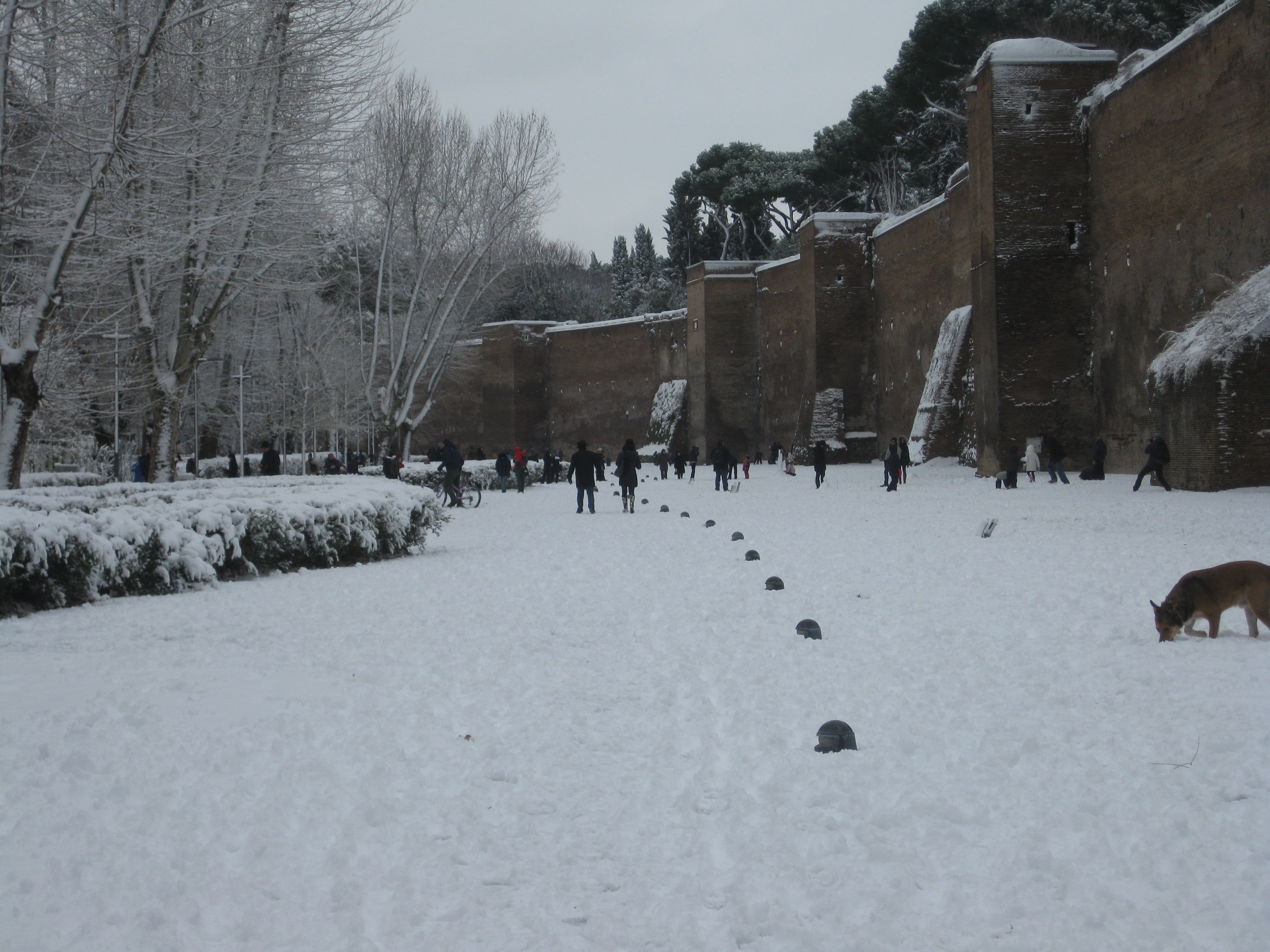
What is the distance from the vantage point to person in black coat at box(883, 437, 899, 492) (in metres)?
24.0

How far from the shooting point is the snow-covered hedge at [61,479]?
21078mm

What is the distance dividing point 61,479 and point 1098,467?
66.1 ft

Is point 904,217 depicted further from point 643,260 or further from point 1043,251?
point 643,260

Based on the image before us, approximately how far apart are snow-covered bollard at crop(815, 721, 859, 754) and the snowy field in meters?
0.10

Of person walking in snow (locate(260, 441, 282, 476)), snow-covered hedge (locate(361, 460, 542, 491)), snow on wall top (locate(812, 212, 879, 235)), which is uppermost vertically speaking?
snow on wall top (locate(812, 212, 879, 235))

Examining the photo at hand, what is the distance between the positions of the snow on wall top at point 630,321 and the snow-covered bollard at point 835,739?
1820 inches

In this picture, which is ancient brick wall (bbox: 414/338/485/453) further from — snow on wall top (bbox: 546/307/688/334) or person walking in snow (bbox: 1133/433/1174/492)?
person walking in snow (bbox: 1133/433/1174/492)

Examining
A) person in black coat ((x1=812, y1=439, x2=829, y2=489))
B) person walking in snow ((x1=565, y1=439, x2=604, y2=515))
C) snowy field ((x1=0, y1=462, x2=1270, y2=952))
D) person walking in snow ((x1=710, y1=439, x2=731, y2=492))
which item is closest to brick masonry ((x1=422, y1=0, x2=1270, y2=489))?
Result: person in black coat ((x1=812, y1=439, x2=829, y2=489))

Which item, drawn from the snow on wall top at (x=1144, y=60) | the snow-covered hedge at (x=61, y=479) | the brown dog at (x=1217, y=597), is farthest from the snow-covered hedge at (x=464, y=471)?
the brown dog at (x=1217, y=597)

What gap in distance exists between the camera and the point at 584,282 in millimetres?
71125

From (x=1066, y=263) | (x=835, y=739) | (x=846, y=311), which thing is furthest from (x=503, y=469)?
(x=835, y=739)

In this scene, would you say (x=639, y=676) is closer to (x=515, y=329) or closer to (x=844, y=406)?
(x=844, y=406)

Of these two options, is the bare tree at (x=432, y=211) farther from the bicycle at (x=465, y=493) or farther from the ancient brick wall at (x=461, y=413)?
the ancient brick wall at (x=461, y=413)

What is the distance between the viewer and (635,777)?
410 centimetres
